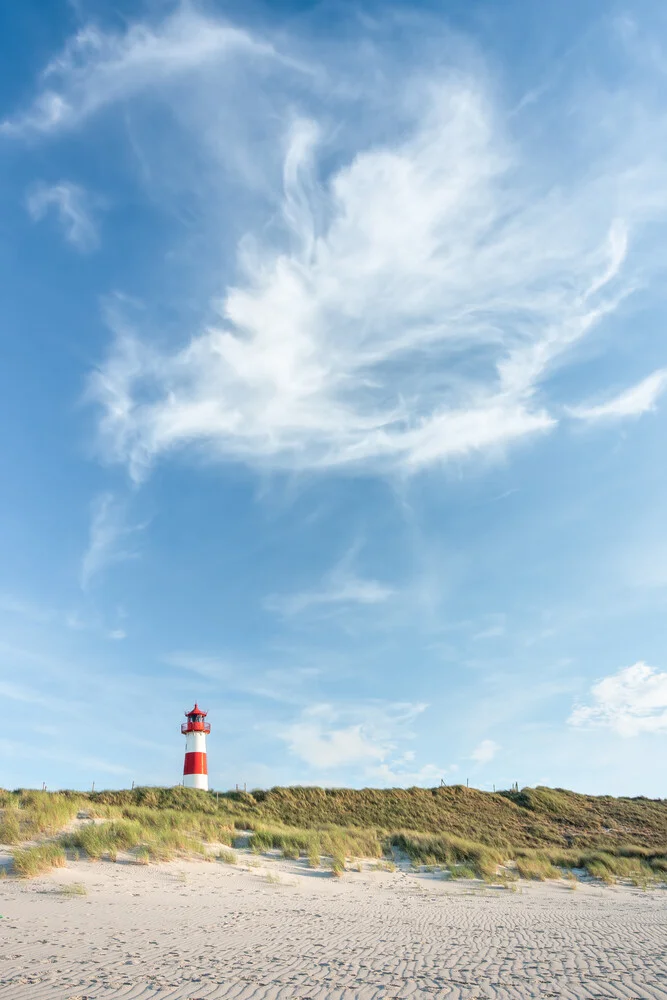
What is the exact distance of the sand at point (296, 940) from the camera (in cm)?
579

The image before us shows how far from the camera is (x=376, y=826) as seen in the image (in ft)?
92.1

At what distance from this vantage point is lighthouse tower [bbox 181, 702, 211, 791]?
34.2m

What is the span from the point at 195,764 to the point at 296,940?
2867 centimetres

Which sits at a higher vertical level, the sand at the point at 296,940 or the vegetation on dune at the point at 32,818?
the vegetation on dune at the point at 32,818

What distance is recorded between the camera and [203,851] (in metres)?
14.3

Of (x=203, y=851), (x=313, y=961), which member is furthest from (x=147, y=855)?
(x=313, y=961)

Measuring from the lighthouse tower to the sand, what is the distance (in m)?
22.0

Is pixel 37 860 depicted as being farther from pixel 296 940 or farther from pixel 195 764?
pixel 195 764

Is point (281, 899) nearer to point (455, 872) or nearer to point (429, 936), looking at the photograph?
point (429, 936)

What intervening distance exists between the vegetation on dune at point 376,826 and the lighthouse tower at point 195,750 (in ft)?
5.98

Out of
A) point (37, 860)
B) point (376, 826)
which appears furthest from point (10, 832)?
point (376, 826)

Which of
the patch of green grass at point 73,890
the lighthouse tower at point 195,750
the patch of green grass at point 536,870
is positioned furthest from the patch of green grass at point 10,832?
the lighthouse tower at point 195,750

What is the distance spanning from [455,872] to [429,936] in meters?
8.55

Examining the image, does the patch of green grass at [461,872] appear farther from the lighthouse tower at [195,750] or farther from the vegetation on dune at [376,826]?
the lighthouse tower at [195,750]
